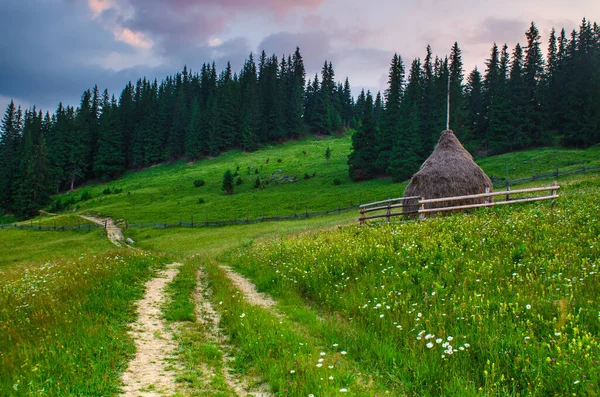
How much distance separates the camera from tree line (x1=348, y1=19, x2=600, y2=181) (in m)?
63.3

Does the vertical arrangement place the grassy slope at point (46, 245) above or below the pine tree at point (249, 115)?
below

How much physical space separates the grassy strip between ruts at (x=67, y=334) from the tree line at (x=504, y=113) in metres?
56.8

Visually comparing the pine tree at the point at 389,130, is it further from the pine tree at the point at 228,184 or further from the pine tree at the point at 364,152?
the pine tree at the point at 228,184

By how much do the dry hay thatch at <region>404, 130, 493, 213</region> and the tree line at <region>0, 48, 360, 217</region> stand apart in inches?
3270

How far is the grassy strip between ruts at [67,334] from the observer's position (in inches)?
187

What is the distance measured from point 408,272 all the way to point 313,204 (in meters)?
43.7

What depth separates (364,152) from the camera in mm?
68250

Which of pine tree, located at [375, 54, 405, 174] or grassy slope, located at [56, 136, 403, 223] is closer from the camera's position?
grassy slope, located at [56, 136, 403, 223]

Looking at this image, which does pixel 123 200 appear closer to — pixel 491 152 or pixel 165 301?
pixel 165 301

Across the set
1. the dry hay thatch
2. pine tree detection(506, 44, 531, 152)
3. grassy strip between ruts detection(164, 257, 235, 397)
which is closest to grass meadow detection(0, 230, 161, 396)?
grassy strip between ruts detection(164, 257, 235, 397)

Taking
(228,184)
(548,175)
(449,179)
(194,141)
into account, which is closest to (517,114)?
(548,175)

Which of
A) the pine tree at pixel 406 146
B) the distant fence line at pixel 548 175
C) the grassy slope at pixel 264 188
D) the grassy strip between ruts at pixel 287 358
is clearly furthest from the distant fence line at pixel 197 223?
the grassy strip between ruts at pixel 287 358

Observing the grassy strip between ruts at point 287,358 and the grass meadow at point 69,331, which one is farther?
the grass meadow at point 69,331

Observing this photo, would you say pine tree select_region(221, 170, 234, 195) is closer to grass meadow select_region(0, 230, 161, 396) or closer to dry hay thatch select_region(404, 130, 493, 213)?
dry hay thatch select_region(404, 130, 493, 213)
